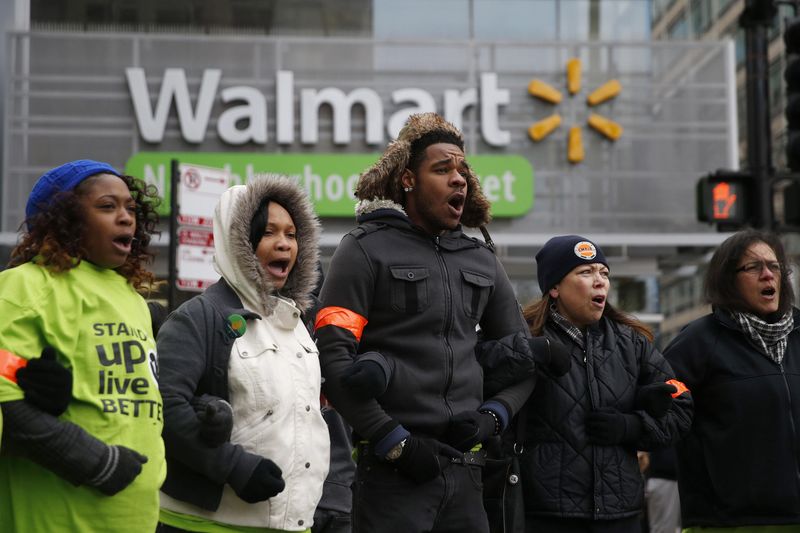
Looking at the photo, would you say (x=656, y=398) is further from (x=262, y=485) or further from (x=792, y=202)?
(x=792, y=202)

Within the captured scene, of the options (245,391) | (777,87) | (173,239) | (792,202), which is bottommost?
(245,391)

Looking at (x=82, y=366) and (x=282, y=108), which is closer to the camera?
(x=82, y=366)

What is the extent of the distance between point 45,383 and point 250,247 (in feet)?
3.47

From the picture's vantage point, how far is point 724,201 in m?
12.0

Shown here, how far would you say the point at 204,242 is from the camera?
35.1 feet

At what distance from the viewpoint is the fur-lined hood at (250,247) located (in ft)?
14.9

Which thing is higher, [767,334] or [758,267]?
[758,267]

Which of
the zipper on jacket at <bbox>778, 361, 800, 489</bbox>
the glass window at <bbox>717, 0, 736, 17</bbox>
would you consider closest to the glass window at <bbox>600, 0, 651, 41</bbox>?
the zipper on jacket at <bbox>778, 361, 800, 489</bbox>

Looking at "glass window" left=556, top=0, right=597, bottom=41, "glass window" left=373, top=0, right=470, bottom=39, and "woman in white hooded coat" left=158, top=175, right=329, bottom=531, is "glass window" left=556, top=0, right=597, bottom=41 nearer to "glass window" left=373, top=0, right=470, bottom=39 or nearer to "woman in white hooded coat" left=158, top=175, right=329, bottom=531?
"glass window" left=373, top=0, right=470, bottom=39

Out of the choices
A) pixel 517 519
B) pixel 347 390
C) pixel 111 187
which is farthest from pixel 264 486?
pixel 517 519

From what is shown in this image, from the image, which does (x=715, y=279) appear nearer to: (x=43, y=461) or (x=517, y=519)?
(x=517, y=519)

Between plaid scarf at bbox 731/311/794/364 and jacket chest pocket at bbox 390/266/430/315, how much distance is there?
80.8 inches

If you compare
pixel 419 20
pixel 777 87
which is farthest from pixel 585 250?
pixel 777 87

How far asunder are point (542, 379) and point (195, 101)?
474 inches
